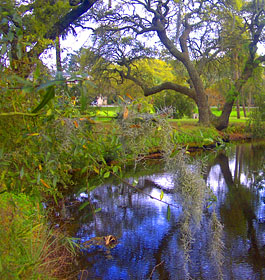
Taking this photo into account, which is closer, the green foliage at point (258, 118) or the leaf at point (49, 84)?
the leaf at point (49, 84)

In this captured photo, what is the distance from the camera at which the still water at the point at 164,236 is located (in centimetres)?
441

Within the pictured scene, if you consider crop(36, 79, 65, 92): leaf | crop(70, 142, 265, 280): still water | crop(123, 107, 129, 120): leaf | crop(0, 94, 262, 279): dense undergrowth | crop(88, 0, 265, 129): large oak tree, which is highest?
crop(88, 0, 265, 129): large oak tree

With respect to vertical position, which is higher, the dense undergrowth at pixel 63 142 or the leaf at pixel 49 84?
the leaf at pixel 49 84

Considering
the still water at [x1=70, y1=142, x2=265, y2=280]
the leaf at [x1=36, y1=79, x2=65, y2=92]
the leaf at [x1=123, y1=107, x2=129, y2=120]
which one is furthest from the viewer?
the still water at [x1=70, y1=142, x2=265, y2=280]

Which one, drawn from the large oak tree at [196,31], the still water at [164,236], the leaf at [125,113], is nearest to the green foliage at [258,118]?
the large oak tree at [196,31]

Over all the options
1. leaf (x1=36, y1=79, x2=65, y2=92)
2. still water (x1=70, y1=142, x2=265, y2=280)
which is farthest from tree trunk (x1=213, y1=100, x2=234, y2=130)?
leaf (x1=36, y1=79, x2=65, y2=92)

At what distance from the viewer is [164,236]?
18.1 ft

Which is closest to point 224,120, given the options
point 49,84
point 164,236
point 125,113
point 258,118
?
point 258,118

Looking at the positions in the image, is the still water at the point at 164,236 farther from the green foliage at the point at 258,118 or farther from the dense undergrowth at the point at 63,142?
the green foliage at the point at 258,118

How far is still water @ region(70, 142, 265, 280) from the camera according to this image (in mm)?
4410

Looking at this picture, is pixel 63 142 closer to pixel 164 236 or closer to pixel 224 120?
pixel 164 236

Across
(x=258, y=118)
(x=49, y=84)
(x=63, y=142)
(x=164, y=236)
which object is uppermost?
(x=49, y=84)

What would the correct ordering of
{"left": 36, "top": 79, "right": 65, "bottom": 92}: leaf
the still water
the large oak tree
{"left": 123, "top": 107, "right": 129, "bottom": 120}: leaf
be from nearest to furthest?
{"left": 36, "top": 79, "right": 65, "bottom": 92}: leaf → {"left": 123, "top": 107, "right": 129, "bottom": 120}: leaf → the still water → the large oak tree

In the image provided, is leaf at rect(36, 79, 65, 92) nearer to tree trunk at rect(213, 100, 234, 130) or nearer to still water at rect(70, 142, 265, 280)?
still water at rect(70, 142, 265, 280)
